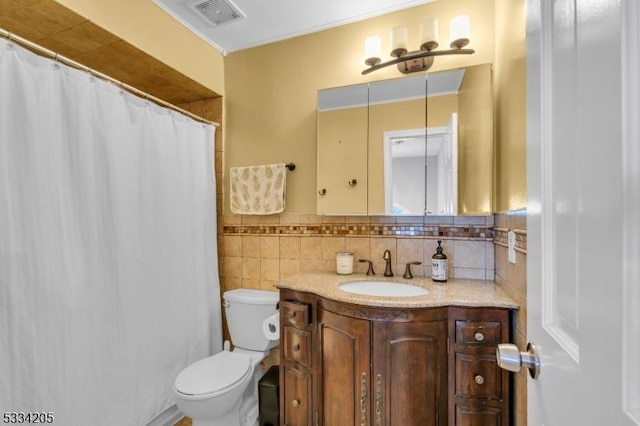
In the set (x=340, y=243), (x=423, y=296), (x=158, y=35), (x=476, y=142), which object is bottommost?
(x=423, y=296)

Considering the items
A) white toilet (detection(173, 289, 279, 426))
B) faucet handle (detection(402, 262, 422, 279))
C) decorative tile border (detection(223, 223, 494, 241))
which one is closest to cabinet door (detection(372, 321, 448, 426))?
faucet handle (detection(402, 262, 422, 279))

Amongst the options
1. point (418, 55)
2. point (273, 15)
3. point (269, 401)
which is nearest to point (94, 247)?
point (269, 401)

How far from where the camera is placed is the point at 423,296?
132 centimetres

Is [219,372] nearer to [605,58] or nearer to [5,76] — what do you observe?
[5,76]

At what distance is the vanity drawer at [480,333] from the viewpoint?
47.4 inches

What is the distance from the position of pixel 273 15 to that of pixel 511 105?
1.49 m

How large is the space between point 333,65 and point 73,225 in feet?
5.69

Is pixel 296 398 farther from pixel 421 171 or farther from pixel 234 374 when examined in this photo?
pixel 421 171

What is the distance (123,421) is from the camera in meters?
1.55

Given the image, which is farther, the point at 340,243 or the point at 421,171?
the point at 340,243

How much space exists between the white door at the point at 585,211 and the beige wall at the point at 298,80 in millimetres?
1360

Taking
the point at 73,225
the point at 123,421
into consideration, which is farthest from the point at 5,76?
the point at 123,421

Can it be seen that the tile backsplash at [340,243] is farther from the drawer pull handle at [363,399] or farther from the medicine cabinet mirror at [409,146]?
the drawer pull handle at [363,399]

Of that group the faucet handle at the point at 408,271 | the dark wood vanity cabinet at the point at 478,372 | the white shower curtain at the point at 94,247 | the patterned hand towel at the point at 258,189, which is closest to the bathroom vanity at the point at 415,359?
the dark wood vanity cabinet at the point at 478,372
